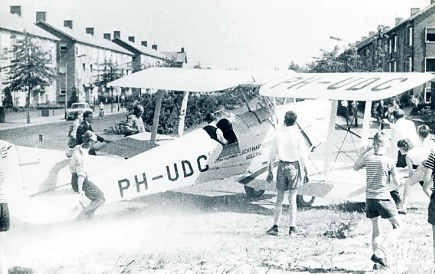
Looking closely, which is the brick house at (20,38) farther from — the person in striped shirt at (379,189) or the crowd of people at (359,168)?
the person in striped shirt at (379,189)

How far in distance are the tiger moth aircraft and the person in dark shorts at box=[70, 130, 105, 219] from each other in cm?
16

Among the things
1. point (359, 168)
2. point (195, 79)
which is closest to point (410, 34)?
point (195, 79)

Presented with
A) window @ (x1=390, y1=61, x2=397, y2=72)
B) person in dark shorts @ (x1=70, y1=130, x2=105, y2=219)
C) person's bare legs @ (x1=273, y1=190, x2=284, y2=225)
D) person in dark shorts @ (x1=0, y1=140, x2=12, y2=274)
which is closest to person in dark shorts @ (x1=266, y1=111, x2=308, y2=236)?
person's bare legs @ (x1=273, y1=190, x2=284, y2=225)

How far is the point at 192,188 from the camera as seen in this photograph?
1118cm

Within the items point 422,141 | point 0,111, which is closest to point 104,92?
point 0,111

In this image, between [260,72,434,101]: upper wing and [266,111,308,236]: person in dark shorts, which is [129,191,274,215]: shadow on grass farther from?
[260,72,434,101]: upper wing

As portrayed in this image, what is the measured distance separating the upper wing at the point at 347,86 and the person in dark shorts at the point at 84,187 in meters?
3.24

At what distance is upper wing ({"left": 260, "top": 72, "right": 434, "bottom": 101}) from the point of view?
813 cm

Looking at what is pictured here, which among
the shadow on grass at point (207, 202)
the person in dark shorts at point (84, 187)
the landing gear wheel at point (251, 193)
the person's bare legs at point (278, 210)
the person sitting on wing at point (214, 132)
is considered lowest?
the shadow on grass at point (207, 202)

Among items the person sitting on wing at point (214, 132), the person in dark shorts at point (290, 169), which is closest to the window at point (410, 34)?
the person sitting on wing at point (214, 132)

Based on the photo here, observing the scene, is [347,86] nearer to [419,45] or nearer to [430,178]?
[430,178]

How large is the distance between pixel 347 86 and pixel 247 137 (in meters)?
1.85

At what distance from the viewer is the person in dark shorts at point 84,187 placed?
709cm

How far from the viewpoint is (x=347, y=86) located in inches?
346
